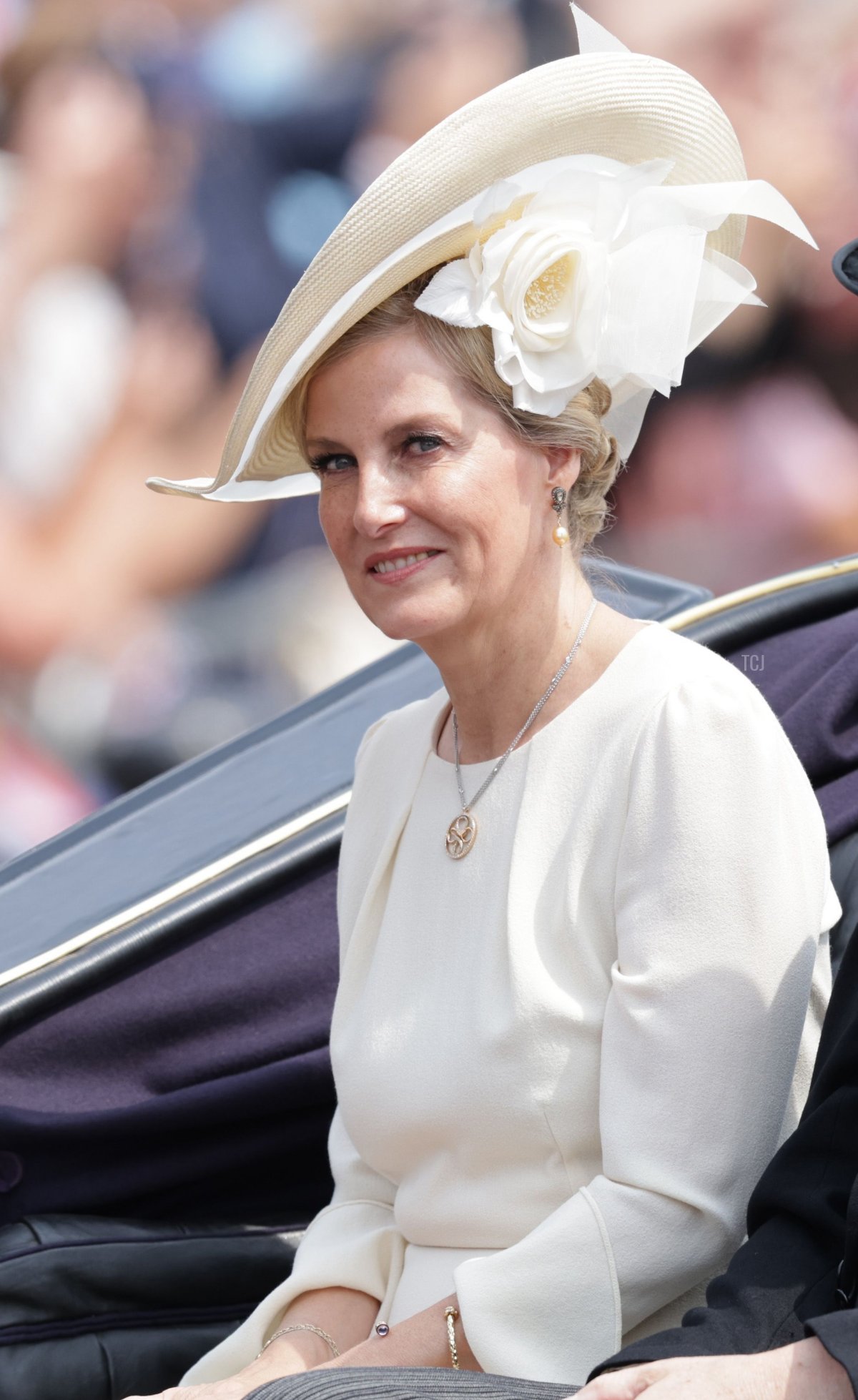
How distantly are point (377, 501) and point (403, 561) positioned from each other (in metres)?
0.07

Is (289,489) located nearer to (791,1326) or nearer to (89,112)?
(791,1326)

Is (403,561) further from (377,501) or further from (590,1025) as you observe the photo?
(590,1025)

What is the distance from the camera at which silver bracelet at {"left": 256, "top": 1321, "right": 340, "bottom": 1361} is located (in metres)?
1.76

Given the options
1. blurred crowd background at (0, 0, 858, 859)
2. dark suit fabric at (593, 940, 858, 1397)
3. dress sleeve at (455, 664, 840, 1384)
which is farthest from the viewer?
blurred crowd background at (0, 0, 858, 859)

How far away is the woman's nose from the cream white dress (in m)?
0.28

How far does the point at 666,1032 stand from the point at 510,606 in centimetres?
50

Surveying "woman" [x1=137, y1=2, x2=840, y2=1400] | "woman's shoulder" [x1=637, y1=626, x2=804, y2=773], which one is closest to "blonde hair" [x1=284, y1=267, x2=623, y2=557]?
"woman" [x1=137, y1=2, x2=840, y2=1400]

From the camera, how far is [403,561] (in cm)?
177

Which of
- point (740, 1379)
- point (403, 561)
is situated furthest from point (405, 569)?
point (740, 1379)

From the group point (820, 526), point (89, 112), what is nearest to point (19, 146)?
point (89, 112)

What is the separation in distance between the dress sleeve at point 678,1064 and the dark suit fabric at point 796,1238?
9 cm

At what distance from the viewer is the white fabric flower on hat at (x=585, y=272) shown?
1698mm

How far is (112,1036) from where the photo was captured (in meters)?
2.19

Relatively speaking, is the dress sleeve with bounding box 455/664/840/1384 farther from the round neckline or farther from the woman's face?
the woman's face
